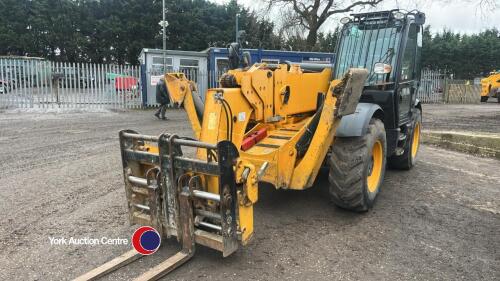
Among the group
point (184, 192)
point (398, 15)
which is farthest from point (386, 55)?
point (184, 192)

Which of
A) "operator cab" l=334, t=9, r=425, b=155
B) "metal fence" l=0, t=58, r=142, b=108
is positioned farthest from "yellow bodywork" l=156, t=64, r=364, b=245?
"metal fence" l=0, t=58, r=142, b=108

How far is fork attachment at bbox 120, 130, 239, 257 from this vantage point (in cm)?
330

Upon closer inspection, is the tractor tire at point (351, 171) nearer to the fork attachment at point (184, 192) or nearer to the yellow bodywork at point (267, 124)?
the yellow bodywork at point (267, 124)

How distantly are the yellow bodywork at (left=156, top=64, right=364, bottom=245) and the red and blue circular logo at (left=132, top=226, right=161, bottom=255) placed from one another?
2.16 ft

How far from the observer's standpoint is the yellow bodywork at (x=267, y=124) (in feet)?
13.4

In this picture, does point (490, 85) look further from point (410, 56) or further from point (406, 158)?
point (410, 56)

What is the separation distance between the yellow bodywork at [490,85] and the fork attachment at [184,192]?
2643 centimetres

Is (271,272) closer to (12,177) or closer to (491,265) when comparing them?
(491,265)

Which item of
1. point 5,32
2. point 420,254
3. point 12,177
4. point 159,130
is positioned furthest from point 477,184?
point 5,32

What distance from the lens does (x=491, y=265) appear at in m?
3.62

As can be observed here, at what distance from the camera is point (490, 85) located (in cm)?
2545

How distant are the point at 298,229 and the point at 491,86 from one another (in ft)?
84.9

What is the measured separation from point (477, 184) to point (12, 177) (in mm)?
6923

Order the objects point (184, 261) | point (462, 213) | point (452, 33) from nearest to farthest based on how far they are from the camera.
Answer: point (184, 261) < point (462, 213) < point (452, 33)
